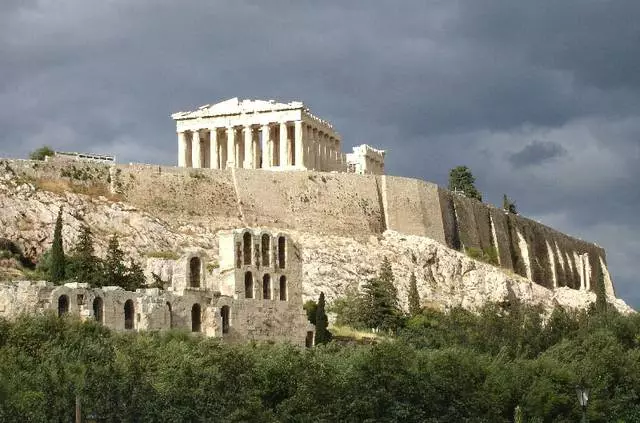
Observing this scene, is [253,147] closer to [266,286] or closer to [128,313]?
[266,286]

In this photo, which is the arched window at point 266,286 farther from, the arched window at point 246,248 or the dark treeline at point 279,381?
the dark treeline at point 279,381

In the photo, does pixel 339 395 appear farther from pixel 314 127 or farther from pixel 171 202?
pixel 314 127

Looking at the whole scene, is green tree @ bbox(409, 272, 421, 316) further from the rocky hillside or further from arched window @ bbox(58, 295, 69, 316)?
arched window @ bbox(58, 295, 69, 316)

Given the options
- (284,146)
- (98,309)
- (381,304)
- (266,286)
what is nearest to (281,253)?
(266,286)

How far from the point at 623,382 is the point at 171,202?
32366 mm

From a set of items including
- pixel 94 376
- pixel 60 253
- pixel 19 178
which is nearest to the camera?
pixel 94 376

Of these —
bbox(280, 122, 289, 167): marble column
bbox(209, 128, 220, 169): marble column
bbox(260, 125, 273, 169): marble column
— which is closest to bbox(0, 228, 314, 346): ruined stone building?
bbox(280, 122, 289, 167): marble column

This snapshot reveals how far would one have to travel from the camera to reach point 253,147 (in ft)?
320

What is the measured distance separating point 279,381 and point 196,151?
46426mm

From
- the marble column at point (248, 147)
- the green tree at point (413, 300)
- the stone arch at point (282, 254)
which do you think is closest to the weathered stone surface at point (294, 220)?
the green tree at point (413, 300)

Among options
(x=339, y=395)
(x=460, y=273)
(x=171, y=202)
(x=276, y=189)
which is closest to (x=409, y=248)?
(x=460, y=273)

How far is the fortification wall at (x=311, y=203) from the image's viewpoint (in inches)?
3297

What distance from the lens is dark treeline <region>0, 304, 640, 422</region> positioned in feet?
157

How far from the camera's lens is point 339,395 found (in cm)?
5219
